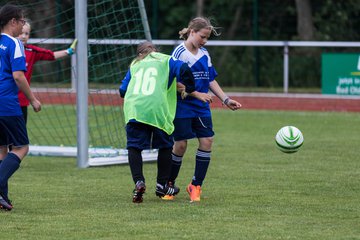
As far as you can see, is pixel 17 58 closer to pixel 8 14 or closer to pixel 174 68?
pixel 8 14

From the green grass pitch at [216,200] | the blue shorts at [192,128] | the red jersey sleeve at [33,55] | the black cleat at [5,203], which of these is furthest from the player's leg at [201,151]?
the red jersey sleeve at [33,55]

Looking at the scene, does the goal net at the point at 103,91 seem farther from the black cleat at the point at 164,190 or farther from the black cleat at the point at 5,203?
the black cleat at the point at 5,203

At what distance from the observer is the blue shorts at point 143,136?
808cm

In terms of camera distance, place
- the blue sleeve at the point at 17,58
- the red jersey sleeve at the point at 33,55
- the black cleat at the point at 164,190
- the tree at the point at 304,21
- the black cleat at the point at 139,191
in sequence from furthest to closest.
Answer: the tree at the point at 304,21 → the red jersey sleeve at the point at 33,55 → the black cleat at the point at 164,190 → the black cleat at the point at 139,191 → the blue sleeve at the point at 17,58

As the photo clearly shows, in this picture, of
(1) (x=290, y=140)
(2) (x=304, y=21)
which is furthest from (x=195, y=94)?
(2) (x=304, y=21)

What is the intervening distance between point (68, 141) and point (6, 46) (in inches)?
280

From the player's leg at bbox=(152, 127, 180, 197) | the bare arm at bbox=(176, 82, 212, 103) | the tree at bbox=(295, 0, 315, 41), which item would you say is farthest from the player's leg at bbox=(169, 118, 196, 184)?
the tree at bbox=(295, 0, 315, 41)

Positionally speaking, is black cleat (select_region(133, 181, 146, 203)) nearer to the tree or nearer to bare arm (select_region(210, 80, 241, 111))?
bare arm (select_region(210, 80, 241, 111))

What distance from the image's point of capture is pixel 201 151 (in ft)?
27.5

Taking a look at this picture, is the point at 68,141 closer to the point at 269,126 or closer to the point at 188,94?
the point at 269,126

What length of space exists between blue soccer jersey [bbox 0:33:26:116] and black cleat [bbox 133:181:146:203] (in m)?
1.23

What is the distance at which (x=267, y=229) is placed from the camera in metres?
6.75

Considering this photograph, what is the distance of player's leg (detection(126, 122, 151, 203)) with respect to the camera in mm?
8031

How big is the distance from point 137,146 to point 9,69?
1.34 metres
